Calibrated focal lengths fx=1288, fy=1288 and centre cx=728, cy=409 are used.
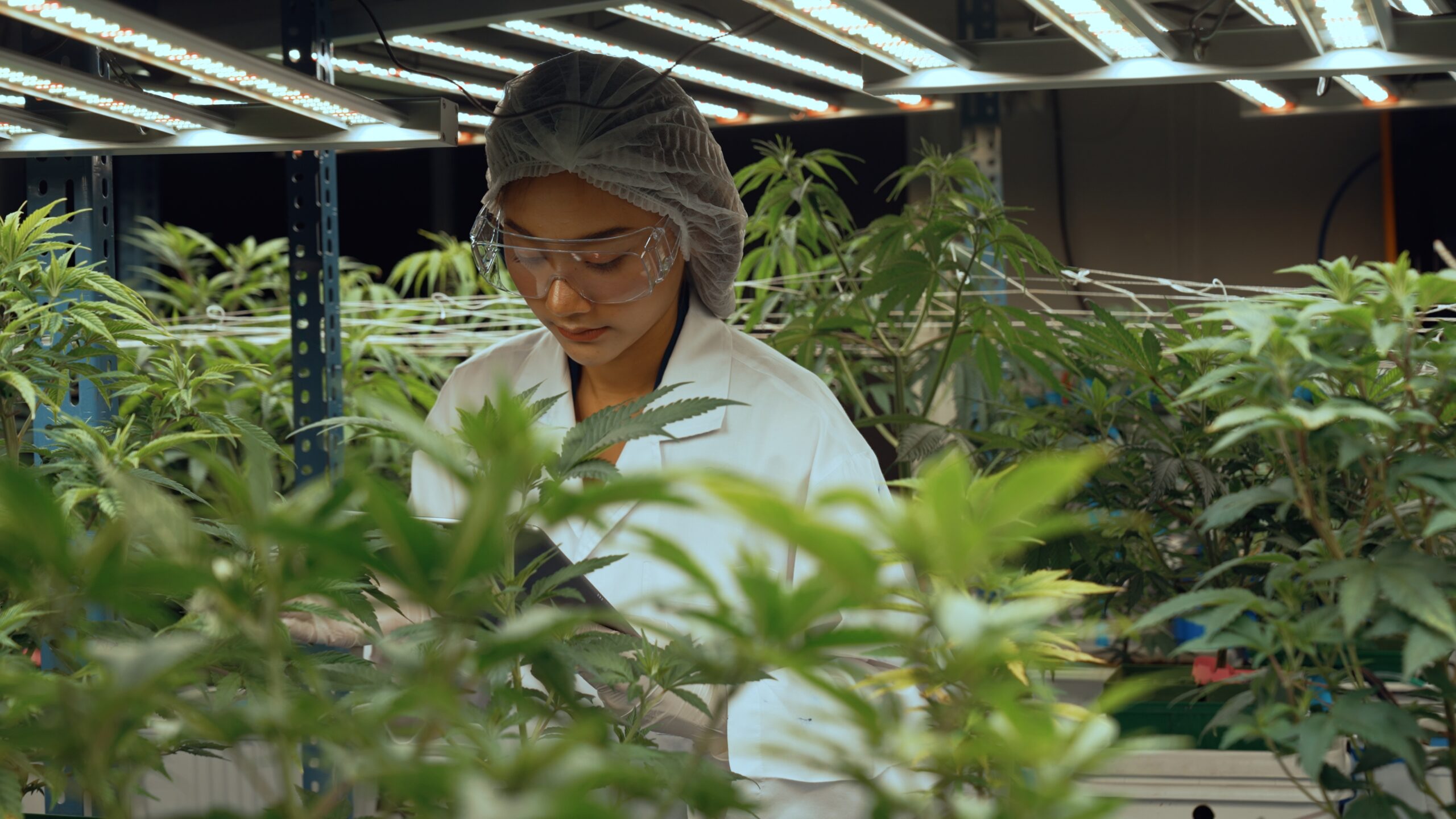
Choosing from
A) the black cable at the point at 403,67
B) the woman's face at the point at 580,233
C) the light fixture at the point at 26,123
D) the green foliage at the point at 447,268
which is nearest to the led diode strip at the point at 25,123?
the light fixture at the point at 26,123

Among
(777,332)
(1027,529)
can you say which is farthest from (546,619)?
(777,332)

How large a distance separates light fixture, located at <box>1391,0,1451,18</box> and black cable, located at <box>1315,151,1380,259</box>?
247 centimetres

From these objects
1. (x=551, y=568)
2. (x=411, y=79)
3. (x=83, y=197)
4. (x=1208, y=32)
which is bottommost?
(x=551, y=568)

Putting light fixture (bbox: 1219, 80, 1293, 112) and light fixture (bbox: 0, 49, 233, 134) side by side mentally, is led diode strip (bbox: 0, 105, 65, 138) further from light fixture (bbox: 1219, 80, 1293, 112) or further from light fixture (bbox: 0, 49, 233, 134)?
light fixture (bbox: 1219, 80, 1293, 112)

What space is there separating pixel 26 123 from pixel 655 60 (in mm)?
931

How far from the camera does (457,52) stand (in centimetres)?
178

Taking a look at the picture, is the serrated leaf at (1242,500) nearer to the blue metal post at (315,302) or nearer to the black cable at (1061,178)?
the blue metal post at (315,302)

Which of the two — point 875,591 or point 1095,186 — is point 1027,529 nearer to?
point 875,591

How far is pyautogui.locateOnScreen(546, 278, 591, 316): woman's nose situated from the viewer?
1282 mm

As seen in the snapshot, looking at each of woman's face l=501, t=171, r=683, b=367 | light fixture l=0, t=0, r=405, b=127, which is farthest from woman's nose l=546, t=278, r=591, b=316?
light fixture l=0, t=0, r=405, b=127

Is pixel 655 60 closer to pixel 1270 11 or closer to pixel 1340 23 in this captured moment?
pixel 1270 11

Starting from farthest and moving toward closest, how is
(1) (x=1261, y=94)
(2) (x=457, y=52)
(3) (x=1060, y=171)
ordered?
(3) (x=1060, y=171) → (2) (x=457, y=52) → (1) (x=1261, y=94)

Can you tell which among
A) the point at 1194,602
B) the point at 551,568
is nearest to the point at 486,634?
the point at 1194,602

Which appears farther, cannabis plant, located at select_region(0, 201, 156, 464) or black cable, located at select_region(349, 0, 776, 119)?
black cable, located at select_region(349, 0, 776, 119)
